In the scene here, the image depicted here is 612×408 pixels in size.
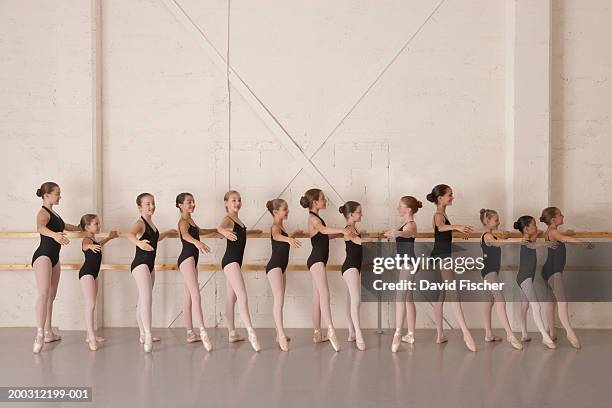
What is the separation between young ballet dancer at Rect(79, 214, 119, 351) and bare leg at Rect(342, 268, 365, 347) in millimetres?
2654

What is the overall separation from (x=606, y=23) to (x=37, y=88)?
7.18 m

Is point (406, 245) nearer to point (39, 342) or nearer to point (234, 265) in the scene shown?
point (234, 265)

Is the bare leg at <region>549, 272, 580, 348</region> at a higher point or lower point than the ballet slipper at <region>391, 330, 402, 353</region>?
higher

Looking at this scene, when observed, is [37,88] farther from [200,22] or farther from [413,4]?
[413,4]

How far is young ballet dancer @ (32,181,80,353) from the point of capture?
6953 millimetres

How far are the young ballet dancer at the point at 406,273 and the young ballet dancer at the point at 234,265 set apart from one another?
1.48m

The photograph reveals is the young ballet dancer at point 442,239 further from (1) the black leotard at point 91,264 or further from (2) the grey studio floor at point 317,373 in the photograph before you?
(1) the black leotard at point 91,264

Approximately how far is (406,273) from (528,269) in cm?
140

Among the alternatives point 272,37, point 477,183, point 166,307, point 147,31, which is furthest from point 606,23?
point 166,307

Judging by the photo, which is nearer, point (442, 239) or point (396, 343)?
point (396, 343)

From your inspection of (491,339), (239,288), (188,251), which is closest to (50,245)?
(188,251)

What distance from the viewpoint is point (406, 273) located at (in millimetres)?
7102

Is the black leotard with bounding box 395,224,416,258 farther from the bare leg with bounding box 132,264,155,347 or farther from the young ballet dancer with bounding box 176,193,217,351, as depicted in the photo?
the bare leg with bounding box 132,264,155,347

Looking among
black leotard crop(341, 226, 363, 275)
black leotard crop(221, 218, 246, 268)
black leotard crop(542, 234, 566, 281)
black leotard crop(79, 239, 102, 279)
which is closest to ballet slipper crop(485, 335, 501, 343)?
black leotard crop(542, 234, 566, 281)
